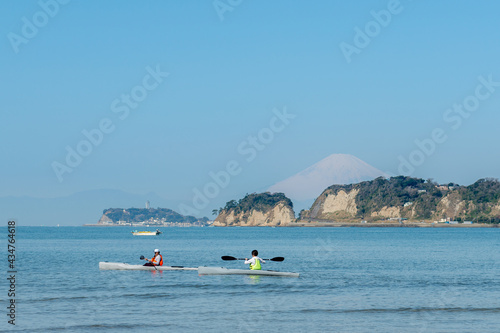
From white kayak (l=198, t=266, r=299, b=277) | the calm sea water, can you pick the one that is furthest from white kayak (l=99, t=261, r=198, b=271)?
white kayak (l=198, t=266, r=299, b=277)

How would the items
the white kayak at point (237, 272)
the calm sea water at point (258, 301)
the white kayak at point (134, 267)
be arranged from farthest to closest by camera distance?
the white kayak at point (134, 267) → the white kayak at point (237, 272) → the calm sea water at point (258, 301)

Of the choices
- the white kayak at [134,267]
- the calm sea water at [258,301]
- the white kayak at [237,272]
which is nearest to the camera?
the calm sea water at [258,301]

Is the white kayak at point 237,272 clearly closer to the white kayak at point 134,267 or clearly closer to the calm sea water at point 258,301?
the calm sea water at point 258,301

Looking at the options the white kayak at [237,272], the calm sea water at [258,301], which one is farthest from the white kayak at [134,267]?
the white kayak at [237,272]

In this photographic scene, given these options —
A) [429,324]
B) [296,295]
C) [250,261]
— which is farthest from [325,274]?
[429,324]

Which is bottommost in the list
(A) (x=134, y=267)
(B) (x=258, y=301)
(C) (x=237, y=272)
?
(B) (x=258, y=301)

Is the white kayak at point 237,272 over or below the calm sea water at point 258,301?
over

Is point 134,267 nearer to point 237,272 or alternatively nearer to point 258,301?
point 237,272

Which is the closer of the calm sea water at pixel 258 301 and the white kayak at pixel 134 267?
the calm sea water at pixel 258 301

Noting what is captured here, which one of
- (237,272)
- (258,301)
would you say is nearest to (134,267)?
(237,272)

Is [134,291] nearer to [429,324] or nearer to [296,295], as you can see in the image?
Result: [296,295]

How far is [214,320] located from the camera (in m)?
28.0

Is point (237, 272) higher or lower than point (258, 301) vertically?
higher

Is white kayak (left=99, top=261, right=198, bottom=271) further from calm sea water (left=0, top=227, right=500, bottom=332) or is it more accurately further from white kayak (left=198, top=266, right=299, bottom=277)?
white kayak (left=198, top=266, right=299, bottom=277)
